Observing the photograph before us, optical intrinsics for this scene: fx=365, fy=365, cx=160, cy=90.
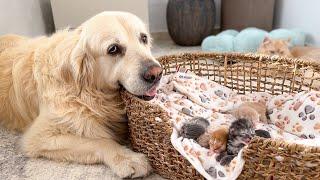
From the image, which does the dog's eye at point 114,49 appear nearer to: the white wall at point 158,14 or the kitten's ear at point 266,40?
the kitten's ear at point 266,40

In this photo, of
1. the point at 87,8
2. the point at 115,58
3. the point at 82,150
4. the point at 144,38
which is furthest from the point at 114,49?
the point at 87,8

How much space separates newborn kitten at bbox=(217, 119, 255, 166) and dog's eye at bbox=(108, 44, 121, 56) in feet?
1.49

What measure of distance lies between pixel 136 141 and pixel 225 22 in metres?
1.97

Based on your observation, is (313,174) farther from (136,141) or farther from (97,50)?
(97,50)

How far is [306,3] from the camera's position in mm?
2541

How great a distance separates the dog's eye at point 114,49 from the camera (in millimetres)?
1225

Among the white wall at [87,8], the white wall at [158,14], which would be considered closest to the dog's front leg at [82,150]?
the white wall at [87,8]

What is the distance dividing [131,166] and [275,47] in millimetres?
1387

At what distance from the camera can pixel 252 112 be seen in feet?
4.35

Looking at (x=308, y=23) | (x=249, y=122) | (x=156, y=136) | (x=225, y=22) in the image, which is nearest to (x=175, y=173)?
(x=156, y=136)

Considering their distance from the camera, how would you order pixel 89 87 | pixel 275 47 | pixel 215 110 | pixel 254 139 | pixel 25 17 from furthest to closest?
1. pixel 25 17
2. pixel 275 47
3. pixel 215 110
4. pixel 89 87
5. pixel 254 139

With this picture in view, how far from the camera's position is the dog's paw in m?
1.18

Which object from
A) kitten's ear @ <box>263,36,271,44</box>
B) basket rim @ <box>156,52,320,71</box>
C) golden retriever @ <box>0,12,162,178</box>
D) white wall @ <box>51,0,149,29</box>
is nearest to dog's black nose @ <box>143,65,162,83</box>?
golden retriever @ <box>0,12,162,178</box>

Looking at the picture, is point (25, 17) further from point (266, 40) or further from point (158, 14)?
point (266, 40)
